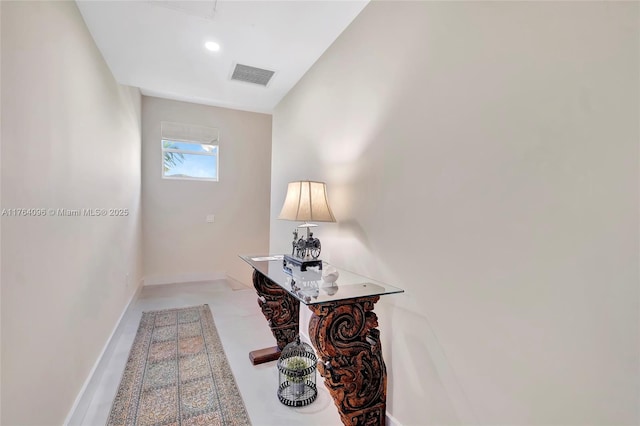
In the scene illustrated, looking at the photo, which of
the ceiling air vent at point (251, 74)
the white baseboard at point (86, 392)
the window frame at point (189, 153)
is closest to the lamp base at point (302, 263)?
the white baseboard at point (86, 392)

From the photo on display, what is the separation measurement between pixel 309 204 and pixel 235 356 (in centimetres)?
145

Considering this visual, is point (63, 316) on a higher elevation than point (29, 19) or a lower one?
lower

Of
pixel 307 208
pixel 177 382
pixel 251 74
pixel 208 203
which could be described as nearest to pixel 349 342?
pixel 307 208

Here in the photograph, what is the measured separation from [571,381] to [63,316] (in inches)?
85.6

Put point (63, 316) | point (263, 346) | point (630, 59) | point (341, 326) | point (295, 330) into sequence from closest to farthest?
point (630, 59) < point (341, 326) < point (63, 316) < point (295, 330) < point (263, 346)

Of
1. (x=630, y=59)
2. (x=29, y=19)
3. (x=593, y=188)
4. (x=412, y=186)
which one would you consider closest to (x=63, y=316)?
(x=29, y=19)

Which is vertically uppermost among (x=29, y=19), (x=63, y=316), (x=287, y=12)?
(x=287, y=12)

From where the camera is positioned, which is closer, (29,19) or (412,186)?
(29,19)

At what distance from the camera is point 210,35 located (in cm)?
204

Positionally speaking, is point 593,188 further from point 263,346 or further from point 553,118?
point 263,346

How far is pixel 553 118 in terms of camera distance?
886 millimetres

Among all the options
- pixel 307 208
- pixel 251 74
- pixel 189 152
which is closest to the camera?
pixel 307 208

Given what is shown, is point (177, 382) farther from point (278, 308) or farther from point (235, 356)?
point (278, 308)

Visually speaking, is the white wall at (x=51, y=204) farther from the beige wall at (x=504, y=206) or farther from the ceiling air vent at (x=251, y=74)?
the beige wall at (x=504, y=206)
